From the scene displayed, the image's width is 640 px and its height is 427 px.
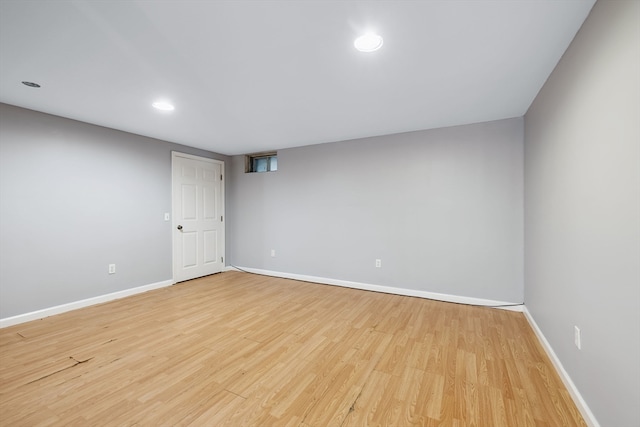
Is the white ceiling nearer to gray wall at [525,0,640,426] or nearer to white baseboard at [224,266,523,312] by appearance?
gray wall at [525,0,640,426]

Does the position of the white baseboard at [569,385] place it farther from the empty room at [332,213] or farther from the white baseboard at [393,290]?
the white baseboard at [393,290]

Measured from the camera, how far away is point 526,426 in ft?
4.56

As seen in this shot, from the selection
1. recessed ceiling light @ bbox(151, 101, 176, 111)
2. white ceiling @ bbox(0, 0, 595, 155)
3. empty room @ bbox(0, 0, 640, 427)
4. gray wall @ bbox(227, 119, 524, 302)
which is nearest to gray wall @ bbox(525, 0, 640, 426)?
empty room @ bbox(0, 0, 640, 427)

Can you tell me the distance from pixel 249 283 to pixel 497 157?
159 inches

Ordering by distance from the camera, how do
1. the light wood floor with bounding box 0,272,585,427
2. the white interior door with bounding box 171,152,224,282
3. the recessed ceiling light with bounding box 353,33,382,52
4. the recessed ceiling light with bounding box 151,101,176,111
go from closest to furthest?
the light wood floor with bounding box 0,272,585,427 < the recessed ceiling light with bounding box 353,33,382,52 < the recessed ceiling light with bounding box 151,101,176,111 < the white interior door with bounding box 171,152,224,282

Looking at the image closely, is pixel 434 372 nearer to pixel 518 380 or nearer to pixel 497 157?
pixel 518 380

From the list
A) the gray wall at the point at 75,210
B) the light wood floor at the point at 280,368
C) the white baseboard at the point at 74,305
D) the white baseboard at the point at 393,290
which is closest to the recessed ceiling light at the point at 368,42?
the light wood floor at the point at 280,368

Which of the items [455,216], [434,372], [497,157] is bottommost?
[434,372]

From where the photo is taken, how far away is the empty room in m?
1.41

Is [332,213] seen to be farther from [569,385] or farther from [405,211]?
[569,385]

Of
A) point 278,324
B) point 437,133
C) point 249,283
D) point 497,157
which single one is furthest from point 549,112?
point 249,283

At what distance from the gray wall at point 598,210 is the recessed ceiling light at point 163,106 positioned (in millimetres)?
3352

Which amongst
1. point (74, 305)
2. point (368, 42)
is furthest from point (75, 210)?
point (368, 42)

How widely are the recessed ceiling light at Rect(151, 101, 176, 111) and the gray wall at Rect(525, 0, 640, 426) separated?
3.35m
